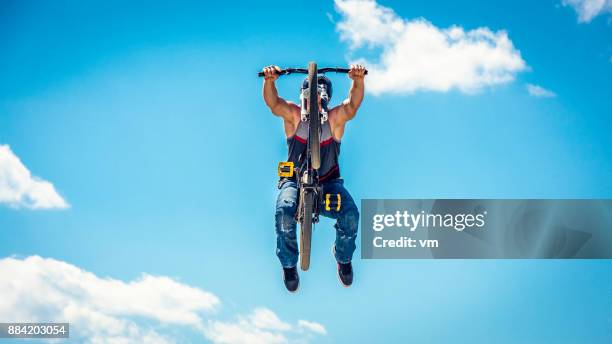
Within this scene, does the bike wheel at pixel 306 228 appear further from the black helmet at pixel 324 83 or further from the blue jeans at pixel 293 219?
the black helmet at pixel 324 83

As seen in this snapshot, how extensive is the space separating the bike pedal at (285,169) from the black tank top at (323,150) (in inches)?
31.2

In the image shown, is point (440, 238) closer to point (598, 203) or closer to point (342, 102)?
point (598, 203)

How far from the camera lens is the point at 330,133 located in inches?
471

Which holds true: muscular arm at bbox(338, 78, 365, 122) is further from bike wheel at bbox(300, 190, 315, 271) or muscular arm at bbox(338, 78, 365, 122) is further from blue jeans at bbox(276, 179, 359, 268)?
bike wheel at bbox(300, 190, 315, 271)

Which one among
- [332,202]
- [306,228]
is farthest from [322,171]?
[306,228]

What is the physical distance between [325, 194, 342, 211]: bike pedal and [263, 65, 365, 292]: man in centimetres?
13

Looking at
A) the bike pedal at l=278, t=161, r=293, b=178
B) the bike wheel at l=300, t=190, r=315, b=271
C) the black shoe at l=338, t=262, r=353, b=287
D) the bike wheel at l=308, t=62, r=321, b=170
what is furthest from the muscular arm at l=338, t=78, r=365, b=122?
the black shoe at l=338, t=262, r=353, b=287

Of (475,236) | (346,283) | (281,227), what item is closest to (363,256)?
(475,236)

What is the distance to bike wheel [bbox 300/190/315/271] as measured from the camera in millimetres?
11195

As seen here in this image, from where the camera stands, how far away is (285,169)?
11062mm

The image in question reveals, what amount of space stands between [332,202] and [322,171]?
2.38ft

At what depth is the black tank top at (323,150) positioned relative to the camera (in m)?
11.9

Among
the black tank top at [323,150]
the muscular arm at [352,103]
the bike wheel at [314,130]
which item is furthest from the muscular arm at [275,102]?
the bike wheel at [314,130]

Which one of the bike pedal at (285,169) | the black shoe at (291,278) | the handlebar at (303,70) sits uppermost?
the handlebar at (303,70)
